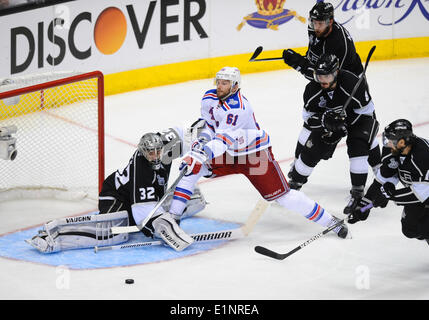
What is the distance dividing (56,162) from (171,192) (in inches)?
47.1

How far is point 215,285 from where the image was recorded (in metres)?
4.53

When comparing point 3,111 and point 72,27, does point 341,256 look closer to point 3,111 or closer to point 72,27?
point 3,111

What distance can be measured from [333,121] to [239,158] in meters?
0.65

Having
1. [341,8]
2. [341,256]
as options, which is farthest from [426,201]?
[341,8]

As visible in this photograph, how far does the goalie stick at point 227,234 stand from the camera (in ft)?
16.4

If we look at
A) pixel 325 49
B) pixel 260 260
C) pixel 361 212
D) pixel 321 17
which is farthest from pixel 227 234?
pixel 321 17

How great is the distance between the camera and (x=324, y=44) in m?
5.72

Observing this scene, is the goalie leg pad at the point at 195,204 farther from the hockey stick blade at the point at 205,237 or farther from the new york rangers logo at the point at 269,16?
A: the new york rangers logo at the point at 269,16

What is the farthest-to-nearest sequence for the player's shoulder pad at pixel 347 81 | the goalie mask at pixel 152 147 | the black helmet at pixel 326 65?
the player's shoulder pad at pixel 347 81 < the black helmet at pixel 326 65 < the goalie mask at pixel 152 147

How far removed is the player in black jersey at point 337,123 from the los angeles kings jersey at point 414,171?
848 millimetres

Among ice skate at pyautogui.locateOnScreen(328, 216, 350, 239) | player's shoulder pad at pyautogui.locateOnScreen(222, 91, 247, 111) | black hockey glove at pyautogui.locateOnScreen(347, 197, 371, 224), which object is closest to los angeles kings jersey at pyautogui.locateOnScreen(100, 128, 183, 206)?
player's shoulder pad at pyautogui.locateOnScreen(222, 91, 247, 111)

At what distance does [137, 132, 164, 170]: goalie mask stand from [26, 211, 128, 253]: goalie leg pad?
386mm

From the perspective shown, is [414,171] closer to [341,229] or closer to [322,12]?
[341,229]

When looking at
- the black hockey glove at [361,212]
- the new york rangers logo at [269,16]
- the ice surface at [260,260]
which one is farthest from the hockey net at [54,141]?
the new york rangers logo at [269,16]
